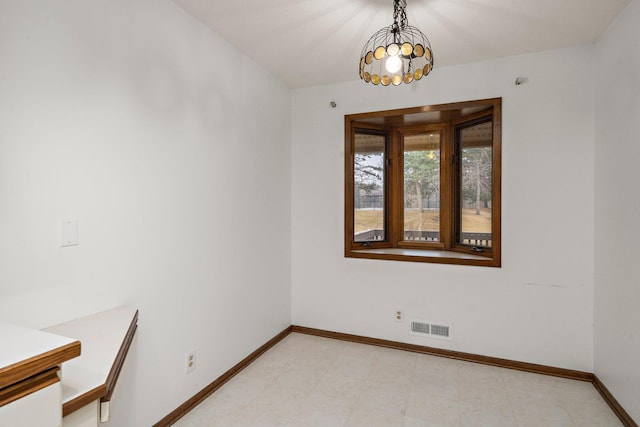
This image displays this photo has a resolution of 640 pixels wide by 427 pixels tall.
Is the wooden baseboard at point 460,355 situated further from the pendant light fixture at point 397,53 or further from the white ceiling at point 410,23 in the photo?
the white ceiling at point 410,23

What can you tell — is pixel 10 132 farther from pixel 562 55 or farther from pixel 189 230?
pixel 562 55

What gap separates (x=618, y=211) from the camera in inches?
87.2

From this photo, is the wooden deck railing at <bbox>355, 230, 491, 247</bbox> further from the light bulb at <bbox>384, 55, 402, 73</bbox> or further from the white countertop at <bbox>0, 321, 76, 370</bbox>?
the white countertop at <bbox>0, 321, 76, 370</bbox>

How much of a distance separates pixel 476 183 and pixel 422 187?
53 cm

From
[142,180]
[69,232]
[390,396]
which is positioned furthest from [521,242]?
[69,232]

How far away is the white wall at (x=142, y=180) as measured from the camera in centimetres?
140

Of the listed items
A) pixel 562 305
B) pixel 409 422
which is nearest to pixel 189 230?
pixel 409 422

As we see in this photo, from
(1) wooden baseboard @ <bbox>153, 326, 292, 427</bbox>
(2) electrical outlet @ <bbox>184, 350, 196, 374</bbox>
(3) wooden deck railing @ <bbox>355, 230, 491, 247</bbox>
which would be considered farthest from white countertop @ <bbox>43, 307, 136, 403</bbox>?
(3) wooden deck railing @ <bbox>355, 230, 491, 247</bbox>

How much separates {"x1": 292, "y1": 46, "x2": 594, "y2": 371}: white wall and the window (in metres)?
0.09

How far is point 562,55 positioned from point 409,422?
2911 mm

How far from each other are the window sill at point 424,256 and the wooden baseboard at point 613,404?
104 centimetres

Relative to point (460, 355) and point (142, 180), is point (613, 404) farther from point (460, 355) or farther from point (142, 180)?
point (142, 180)

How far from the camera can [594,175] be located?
2.59 metres

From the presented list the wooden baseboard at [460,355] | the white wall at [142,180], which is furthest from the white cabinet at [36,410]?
the wooden baseboard at [460,355]
